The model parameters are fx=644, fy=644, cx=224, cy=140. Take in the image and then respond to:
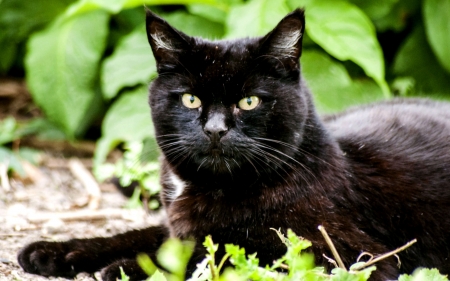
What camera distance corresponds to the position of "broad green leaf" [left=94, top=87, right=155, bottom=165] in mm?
2902

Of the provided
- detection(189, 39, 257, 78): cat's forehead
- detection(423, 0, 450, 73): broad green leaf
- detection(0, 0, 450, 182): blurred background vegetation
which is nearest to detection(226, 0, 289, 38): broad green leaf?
detection(0, 0, 450, 182): blurred background vegetation

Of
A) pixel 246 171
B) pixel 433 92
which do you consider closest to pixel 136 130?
pixel 246 171

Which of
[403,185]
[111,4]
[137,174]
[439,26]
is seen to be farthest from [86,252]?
[439,26]

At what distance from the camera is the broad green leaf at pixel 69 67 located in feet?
10.4

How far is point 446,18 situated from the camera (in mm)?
2967

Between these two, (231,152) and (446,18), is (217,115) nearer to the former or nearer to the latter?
(231,152)

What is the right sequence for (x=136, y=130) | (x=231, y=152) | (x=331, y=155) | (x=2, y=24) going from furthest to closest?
(x=2, y=24) < (x=136, y=130) < (x=331, y=155) < (x=231, y=152)

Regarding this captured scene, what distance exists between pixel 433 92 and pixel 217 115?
6.10 feet

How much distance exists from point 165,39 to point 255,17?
94 cm

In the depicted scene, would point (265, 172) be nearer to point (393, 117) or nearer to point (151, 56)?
point (393, 117)

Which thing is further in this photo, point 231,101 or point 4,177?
point 4,177

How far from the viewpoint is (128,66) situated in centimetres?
301

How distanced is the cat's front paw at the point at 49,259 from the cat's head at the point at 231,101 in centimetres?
42

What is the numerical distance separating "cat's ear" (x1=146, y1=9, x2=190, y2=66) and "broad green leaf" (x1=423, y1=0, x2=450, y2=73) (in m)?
1.59
